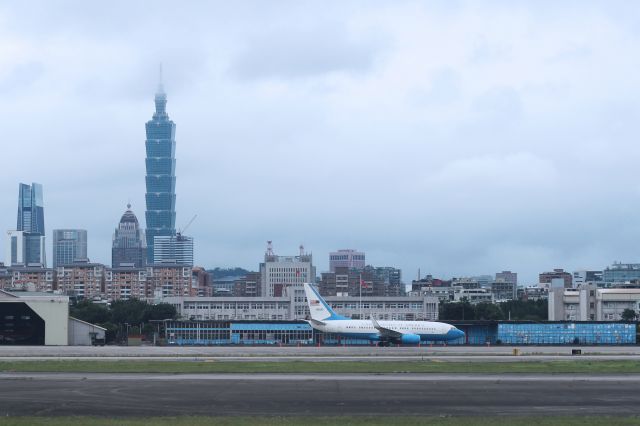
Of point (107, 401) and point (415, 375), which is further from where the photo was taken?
point (415, 375)

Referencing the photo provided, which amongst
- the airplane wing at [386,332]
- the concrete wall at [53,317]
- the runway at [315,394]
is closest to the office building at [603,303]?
the airplane wing at [386,332]

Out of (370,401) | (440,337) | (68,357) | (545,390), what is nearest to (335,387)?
(370,401)

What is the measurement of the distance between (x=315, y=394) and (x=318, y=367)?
2054 cm

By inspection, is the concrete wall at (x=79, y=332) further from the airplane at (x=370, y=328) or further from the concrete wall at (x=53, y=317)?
the airplane at (x=370, y=328)

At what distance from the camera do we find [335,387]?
55406 mm

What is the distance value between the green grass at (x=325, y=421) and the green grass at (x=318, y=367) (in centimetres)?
2561

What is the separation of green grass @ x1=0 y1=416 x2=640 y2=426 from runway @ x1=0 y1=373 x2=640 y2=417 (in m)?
1.70

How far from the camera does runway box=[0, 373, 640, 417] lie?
1773 inches

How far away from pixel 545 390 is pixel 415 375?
11.9 m

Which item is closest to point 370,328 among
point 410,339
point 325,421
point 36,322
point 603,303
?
point 410,339

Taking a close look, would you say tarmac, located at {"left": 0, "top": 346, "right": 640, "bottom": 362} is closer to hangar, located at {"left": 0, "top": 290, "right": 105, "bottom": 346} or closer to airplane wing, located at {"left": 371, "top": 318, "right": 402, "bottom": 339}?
airplane wing, located at {"left": 371, "top": 318, "right": 402, "bottom": 339}

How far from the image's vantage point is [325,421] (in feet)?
135

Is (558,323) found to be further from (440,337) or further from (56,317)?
(56,317)

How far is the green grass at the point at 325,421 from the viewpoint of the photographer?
40.6 m
